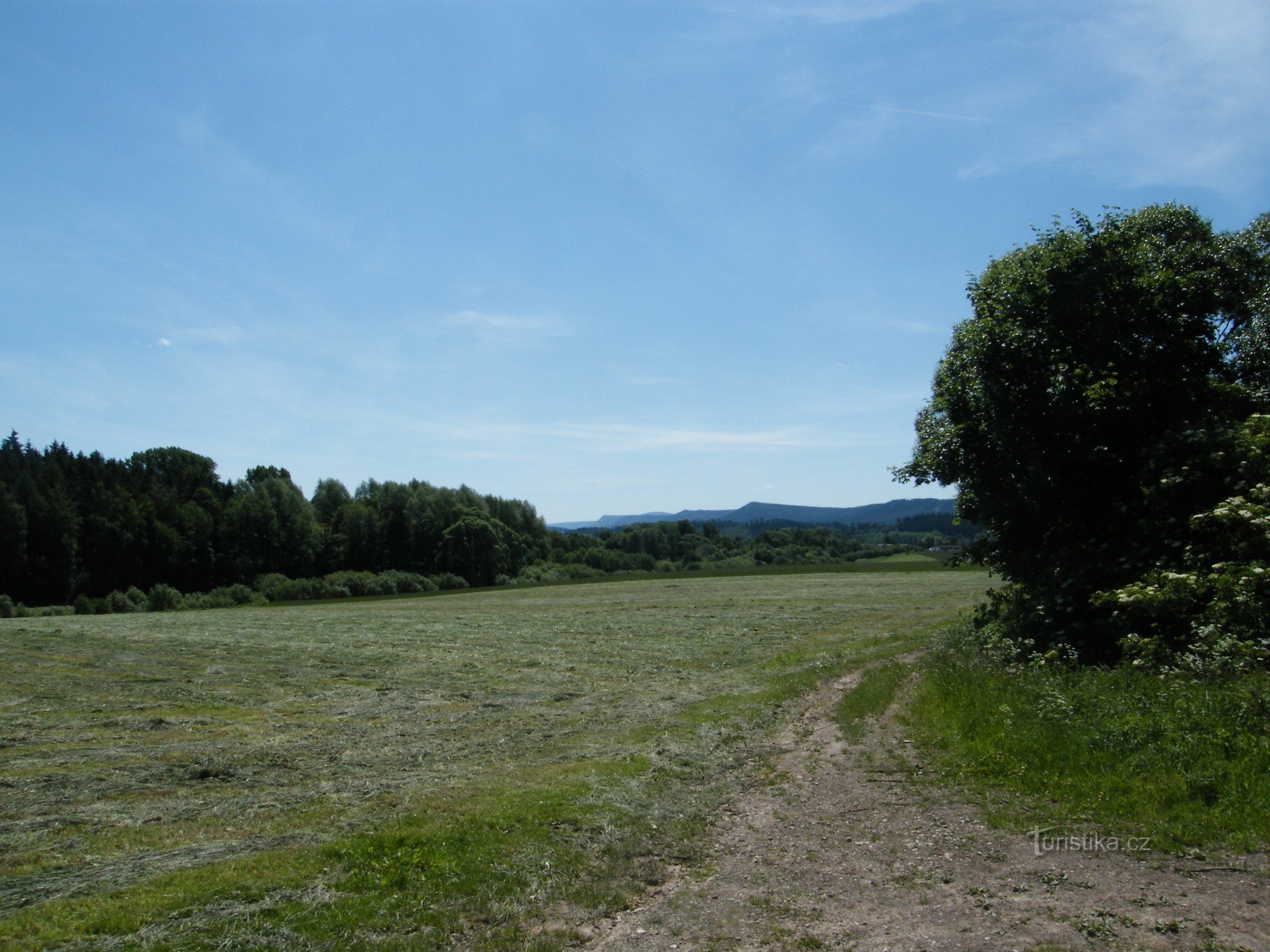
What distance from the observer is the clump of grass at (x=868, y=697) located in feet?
48.8

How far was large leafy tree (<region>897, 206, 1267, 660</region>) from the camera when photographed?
1738 centimetres

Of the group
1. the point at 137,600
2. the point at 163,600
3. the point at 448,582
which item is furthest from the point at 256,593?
the point at 448,582

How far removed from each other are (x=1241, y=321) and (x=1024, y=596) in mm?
9451

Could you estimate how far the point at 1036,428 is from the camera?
19500mm

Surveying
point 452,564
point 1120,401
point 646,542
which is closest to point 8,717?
point 1120,401

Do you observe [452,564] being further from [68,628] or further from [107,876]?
[107,876]

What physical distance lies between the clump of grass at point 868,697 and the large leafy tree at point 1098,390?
10.9 ft

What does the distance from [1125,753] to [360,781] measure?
10.9m

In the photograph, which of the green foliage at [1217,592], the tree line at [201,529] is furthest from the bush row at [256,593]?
the green foliage at [1217,592]

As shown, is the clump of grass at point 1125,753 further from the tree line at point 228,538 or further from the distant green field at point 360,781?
the tree line at point 228,538

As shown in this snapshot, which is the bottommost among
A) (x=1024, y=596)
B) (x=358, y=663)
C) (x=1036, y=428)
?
(x=358, y=663)

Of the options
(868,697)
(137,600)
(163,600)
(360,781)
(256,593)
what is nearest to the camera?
(360,781)

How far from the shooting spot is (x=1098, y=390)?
58.1ft

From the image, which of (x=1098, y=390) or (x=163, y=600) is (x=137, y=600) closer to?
(x=163, y=600)
